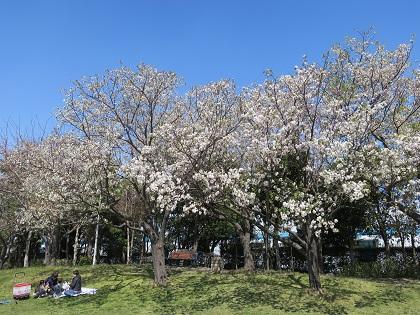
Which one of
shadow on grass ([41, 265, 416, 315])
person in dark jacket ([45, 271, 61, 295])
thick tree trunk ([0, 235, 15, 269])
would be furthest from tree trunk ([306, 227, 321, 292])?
thick tree trunk ([0, 235, 15, 269])

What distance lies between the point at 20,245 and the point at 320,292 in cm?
3417

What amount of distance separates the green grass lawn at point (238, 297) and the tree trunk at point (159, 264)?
0.40 metres

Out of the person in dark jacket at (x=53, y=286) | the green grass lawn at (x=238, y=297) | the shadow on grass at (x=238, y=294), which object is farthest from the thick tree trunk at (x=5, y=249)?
the person in dark jacket at (x=53, y=286)

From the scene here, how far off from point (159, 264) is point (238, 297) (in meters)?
4.39

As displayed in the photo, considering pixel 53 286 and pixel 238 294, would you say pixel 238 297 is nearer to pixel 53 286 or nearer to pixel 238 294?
pixel 238 294

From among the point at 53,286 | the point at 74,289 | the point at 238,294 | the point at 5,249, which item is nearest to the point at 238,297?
the point at 238,294

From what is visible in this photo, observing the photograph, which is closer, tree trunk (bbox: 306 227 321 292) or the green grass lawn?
the green grass lawn

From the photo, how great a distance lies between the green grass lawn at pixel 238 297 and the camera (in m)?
14.6

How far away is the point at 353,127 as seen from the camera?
14.8 meters

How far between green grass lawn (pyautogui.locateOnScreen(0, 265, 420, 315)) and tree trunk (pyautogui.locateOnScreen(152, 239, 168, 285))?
404 mm

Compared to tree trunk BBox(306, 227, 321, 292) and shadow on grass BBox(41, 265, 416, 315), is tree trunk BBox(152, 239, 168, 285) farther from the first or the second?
tree trunk BBox(306, 227, 321, 292)

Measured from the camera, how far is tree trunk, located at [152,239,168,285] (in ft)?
62.2

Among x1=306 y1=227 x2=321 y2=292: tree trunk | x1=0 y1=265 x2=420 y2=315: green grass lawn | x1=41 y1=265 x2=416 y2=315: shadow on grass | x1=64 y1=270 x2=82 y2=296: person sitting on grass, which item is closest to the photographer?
x1=0 y1=265 x2=420 y2=315: green grass lawn

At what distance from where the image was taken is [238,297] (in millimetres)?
16016
